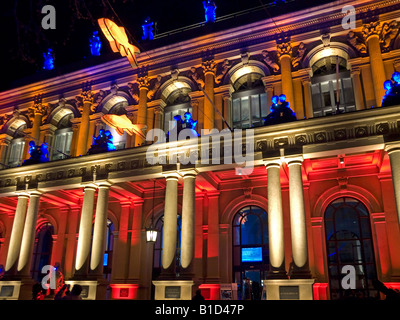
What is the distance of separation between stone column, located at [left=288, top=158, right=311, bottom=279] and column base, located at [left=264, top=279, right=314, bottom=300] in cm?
22

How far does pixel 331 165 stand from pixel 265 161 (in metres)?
3.85

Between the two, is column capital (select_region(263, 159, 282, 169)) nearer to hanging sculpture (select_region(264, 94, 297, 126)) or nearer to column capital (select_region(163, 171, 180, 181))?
hanging sculpture (select_region(264, 94, 297, 126))

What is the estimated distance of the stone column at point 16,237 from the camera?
18.3 metres

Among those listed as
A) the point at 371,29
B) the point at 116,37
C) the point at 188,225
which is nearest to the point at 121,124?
the point at 116,37

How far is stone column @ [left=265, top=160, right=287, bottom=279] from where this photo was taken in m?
13.6


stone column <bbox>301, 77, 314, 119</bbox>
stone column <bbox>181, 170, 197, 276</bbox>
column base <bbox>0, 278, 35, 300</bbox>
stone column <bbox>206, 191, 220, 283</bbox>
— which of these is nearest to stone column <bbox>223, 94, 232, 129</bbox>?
stone column <bbox>301, 77, 314, 119</bbox>

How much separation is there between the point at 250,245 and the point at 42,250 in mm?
12486

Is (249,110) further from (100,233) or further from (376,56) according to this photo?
(100,233)

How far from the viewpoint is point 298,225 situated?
1365 centimetres

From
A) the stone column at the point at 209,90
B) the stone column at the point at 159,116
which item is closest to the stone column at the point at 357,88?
the stone column at the point at 209,90

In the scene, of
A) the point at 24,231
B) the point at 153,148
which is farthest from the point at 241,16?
the point at 24,231

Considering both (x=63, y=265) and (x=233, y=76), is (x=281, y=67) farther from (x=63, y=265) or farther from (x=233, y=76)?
(x=63, y=265)
